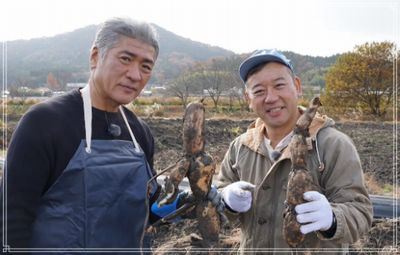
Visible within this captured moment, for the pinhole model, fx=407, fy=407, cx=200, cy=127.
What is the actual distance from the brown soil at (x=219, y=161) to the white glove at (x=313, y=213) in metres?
0.44

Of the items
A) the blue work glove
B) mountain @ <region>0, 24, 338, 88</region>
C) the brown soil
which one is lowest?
the brown soil

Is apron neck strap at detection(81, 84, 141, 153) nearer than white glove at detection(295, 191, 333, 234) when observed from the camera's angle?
No

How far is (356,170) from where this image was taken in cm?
176

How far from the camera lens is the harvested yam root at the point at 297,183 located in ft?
5.34

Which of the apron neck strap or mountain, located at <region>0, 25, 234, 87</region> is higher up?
mountain, located at <region>0, 25, 234, 87</region>

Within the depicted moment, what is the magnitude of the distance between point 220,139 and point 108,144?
27.6ft

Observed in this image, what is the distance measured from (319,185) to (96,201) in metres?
0.97

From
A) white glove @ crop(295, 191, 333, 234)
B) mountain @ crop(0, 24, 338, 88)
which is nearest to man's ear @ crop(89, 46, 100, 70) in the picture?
white glove @ crop(295, 191, 333, 234)

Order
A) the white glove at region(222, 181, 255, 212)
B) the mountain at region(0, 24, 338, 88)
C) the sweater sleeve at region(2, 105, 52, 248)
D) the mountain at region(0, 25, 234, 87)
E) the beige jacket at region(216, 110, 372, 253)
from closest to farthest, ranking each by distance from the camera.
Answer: the sweater sleeve at region(2, 105, 52, 248), the beige jacket at region(216, 110, 372, 253), the white glove at region(222, 181, 255, 212), the mountain at region(0, 24, 338, 88), the mountain at region(0, 25, 234, 87)

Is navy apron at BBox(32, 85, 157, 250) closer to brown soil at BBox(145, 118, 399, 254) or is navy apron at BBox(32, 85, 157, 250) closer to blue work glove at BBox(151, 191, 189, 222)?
blue work glove at BBox(151, 191, 189, 222)

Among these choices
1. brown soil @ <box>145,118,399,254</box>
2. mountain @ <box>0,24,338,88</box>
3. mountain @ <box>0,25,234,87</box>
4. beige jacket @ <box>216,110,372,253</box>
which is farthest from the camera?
mountain @ <box>0,25,234,87</box>

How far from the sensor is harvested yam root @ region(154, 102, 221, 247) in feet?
5.52

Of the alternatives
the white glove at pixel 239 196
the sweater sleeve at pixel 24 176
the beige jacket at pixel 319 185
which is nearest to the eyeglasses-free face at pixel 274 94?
the beige jacket at pixel 319 185

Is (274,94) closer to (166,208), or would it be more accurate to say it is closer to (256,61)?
(256,61)
